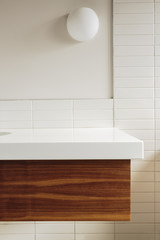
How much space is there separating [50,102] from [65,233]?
0.81 m

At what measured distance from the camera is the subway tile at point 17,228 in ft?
5.51

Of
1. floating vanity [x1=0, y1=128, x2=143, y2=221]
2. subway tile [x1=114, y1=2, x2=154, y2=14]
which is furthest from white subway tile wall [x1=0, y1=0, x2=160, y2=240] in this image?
floating vanity [x1=0, y1=128, x2=143, y2=221]

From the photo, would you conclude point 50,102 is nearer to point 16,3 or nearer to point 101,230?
point 16,3

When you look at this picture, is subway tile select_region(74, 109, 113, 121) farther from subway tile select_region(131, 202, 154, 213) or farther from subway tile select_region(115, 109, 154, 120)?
subway tile select_region(131, 202, 154, 213)

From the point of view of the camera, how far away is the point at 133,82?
162cm

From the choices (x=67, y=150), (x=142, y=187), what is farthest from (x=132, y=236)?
(x=67, y=150)

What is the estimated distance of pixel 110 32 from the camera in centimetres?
161

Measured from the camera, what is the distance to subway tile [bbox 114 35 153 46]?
1602mm

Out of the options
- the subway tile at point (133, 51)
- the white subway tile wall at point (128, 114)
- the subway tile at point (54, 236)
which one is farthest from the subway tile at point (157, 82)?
the subway tile at point (54, 236)

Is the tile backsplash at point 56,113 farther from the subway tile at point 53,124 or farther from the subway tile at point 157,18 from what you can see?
the subway tile at point 157,18

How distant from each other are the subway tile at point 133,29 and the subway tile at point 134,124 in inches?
20.3

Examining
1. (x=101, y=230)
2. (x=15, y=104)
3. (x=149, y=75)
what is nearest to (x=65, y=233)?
(x=101, y=230)

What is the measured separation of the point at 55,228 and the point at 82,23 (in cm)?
122

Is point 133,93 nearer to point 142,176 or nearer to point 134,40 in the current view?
point 134,40
